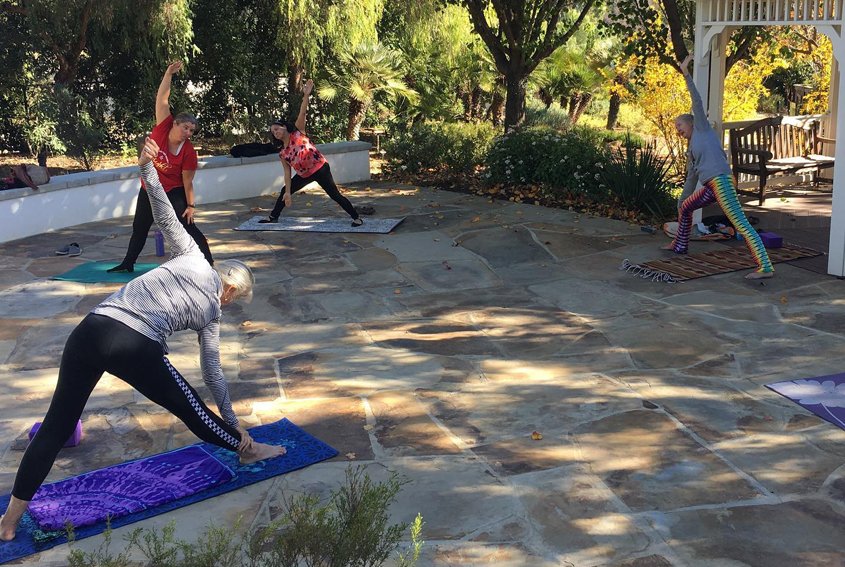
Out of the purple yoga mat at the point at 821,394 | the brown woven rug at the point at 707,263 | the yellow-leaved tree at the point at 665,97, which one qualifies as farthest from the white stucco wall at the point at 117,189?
the purple yoga mat at the point at 821,394

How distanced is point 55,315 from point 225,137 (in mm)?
10761

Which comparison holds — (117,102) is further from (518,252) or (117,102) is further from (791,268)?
(791,268)

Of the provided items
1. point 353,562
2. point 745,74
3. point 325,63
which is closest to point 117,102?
point 325,63

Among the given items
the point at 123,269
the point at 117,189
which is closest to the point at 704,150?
the point at 123,269

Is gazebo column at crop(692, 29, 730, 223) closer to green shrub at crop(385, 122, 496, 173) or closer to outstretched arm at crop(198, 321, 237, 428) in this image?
green shrub at crop(385, 122, 496, 173)

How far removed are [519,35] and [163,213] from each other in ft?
38.7

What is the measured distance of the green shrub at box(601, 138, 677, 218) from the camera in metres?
12.4

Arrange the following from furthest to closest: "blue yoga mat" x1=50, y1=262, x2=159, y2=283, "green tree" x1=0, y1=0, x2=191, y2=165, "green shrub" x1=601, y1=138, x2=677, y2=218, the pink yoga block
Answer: "green tree" x1=0, y1=0, x2=191, y2=165
"green shrub" x1=601, y1=138, x2=677, y2=218
"blue yoga mat" x1=50, y1=262, x2=159, y2=283
the pink yoga block

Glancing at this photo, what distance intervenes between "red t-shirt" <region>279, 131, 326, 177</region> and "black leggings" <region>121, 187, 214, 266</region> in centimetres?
245

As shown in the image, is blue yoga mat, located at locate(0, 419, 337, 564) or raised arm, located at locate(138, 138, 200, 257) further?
raised arm, located at locate(138, 138, 200, 257)

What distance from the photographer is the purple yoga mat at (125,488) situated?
200 inches

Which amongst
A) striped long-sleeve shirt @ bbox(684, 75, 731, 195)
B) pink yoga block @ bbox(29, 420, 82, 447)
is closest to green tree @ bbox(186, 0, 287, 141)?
striped long-sleeve shirt @ bbox(684, 75, 731, 195)

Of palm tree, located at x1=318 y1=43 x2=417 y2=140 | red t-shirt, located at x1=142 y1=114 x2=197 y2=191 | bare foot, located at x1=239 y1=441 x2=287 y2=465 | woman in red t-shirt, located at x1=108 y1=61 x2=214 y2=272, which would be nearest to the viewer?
bare foot, located at x1=239 y1=441 x2=287 y2=465

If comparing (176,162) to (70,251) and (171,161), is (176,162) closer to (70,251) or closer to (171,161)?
(171,161)
